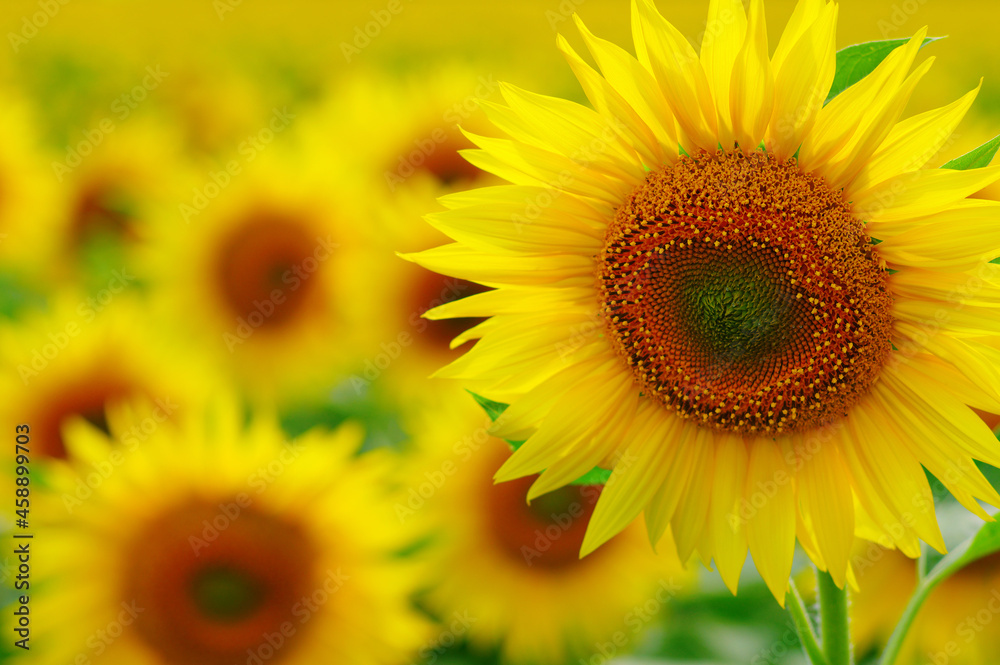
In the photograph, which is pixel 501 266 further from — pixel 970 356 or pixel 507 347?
pixel 970 356

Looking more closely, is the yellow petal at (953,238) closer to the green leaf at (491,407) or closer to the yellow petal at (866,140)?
the yellow petal at (866,140)

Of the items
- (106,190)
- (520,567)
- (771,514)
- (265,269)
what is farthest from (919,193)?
(106,190)

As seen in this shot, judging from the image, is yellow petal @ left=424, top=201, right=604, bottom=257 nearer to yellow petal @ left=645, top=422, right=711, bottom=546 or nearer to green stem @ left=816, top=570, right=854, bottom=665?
yellow petal @ left=645, top=422, right=711, bottom=546

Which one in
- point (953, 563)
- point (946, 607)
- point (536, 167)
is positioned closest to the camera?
point (536, 167)

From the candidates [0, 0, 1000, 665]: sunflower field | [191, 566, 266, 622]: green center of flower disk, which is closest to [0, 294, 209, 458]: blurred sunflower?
[0, 0, 1000, 665]: sunflower field

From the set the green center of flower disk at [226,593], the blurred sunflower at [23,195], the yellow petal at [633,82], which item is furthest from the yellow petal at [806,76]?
the blurred sunflower at [23,195]

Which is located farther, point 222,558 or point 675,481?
point 222,558

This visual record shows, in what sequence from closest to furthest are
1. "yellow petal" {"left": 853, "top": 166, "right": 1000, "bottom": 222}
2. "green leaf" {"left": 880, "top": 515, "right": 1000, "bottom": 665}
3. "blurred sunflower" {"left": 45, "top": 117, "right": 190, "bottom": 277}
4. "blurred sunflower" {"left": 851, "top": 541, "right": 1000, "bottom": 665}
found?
"yellow petal" {"left": 853, "top": 166, "right": 1000, "bottom": 222}
"green leaf" {"left": 880, "top": 515, "right": 1000, "bottom": 665}
"blurred sunflower" {"left": 851, "top": 541, "right": 1000, "bottom": 665}
"blurred sunflower" {"left": 45, "top": 117, "right": 190, "bottom": 277}
